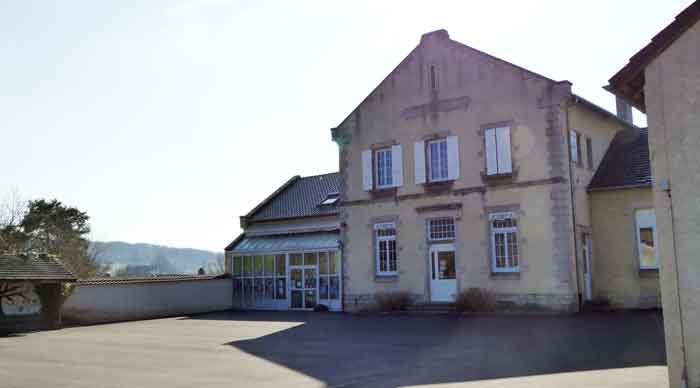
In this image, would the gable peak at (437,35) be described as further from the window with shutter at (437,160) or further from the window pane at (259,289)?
the window pane at (259,289)

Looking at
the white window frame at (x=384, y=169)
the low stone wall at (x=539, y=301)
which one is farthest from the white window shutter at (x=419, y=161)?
the low stone wall at (x=539, y=301)

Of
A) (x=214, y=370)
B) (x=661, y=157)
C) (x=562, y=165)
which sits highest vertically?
(x=562, y=165)

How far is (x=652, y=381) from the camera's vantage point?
8852 millimetres

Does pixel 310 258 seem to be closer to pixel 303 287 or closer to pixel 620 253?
pixel 303 287

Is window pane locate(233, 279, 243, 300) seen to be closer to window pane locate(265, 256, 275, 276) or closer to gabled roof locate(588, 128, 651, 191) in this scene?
window pane locate(265, 256, 275, 276)

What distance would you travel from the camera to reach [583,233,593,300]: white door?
2039 cm

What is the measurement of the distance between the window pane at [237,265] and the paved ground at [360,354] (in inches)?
358

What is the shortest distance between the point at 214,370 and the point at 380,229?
42.8 ft

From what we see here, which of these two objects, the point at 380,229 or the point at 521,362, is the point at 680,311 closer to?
the point at 521,362

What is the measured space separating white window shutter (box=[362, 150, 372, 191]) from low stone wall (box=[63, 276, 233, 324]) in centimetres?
841

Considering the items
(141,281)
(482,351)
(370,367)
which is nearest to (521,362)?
(482,351)

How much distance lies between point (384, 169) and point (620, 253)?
828 cm

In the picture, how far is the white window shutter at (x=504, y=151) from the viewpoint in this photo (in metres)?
20.8

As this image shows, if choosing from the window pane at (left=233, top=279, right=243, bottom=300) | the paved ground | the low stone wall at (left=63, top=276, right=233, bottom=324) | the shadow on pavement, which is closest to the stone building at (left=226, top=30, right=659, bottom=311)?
the shadow on pavement
